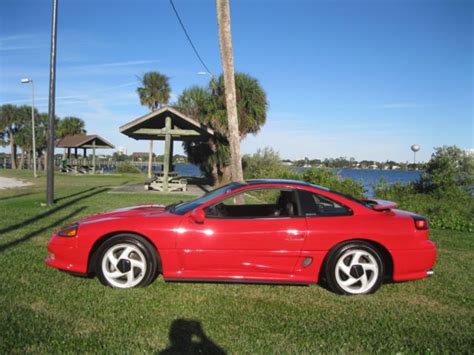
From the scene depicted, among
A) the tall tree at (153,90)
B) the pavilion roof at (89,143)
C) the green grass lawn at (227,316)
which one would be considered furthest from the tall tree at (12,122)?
the green grass lawn at (227,316)

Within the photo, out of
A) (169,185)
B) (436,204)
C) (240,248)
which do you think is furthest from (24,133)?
(240,248)

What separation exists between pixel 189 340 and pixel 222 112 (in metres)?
19.3

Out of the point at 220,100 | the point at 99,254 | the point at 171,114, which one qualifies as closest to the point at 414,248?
the point at 99,254

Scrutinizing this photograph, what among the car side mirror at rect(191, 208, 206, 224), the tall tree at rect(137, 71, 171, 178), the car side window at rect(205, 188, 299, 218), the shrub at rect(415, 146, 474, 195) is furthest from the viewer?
the tall tree at rect(137, 71, 171, 178)

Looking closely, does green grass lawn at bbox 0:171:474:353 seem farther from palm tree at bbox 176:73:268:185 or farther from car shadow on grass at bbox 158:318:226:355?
palm tree at bbox 176:73:268:185

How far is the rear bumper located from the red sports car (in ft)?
0.04

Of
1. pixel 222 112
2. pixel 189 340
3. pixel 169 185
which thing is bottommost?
pixel 189 340

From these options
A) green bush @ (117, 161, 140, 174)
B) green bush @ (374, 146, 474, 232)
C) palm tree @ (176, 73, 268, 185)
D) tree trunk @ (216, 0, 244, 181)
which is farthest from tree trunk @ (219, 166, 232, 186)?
green bush @ (117, 161, 140, 174)

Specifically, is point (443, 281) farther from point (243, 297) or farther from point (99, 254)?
point (99, 254)

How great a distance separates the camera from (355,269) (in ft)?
14.6

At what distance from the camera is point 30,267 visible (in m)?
5.15

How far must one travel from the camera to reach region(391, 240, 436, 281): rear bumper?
4.42 m

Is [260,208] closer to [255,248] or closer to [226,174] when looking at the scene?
[255,248]

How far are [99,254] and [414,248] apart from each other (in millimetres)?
3697
